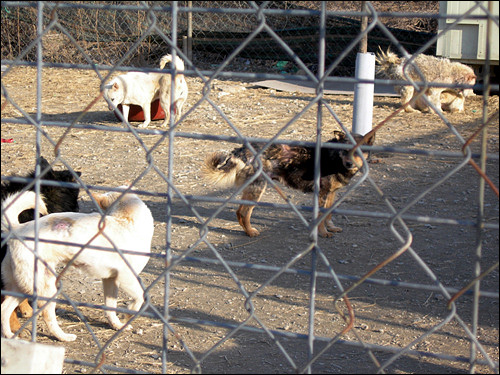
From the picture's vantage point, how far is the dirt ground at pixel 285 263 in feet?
10.5

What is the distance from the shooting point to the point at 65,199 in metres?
4.64

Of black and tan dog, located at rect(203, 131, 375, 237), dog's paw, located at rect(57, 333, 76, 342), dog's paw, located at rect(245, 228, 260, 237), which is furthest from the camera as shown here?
dog's paw, located at rect(245, 228, 260, 237)

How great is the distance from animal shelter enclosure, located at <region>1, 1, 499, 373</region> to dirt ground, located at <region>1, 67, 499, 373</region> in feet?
0.05

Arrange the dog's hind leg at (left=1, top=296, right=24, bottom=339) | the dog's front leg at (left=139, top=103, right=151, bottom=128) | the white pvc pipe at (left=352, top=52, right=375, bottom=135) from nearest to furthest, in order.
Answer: the dog's hind leg at (left=1, top=296, right=24, bottom=339) → the white pvc pipe at (left=352, top=52, right=375, bottom=135) → the dog's front leg at (left=139, top=103, right=151, bottom=128)

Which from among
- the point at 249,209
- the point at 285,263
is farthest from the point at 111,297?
the point at 249,209

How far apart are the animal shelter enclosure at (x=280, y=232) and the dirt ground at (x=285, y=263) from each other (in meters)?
0.02

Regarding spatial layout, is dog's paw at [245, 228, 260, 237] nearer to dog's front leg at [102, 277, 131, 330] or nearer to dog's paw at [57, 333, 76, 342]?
dog's front leg at [102, 277, 131, 330]

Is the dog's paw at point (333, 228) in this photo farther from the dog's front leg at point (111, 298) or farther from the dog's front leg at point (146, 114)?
the dog's front leg at point (146, 114)

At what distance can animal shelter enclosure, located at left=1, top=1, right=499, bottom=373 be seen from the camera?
2.09 m

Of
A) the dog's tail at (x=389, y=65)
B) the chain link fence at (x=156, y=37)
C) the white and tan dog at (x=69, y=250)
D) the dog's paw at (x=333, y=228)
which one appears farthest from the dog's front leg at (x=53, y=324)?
the chain link fence at (x=156, y=37)

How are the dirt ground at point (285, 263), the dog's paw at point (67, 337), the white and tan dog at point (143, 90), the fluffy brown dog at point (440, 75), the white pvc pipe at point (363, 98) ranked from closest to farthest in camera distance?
the dirt ground at point (285, 263) < the dog's paw at point (67, 337) < the white pvc pipe at point (363, 98) < the white and tan dog at point (143, 90) < the fluffy brown dog at point (440, 75)

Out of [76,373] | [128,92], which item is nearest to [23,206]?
[76,373]

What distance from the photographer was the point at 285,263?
4.95 meters

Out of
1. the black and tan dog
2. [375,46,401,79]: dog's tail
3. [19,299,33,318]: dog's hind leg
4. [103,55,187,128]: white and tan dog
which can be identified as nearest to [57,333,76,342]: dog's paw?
[19,299,33,318]: dog's hind leg
